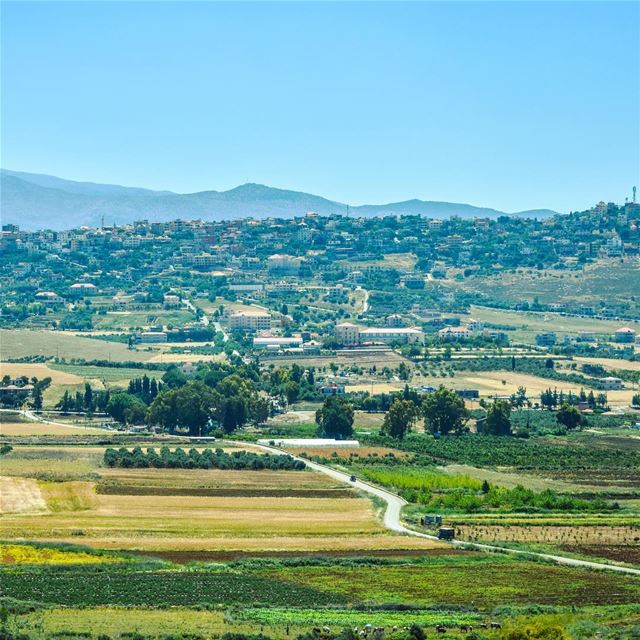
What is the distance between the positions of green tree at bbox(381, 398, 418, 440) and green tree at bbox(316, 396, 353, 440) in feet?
7.72

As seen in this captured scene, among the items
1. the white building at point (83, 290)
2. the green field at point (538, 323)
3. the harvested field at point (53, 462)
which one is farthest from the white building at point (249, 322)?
the harvested field at point (53, 462)

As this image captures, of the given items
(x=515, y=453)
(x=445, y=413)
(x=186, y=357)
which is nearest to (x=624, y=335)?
(x=186, y=357)

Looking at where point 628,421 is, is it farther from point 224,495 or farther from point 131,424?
point 224,495

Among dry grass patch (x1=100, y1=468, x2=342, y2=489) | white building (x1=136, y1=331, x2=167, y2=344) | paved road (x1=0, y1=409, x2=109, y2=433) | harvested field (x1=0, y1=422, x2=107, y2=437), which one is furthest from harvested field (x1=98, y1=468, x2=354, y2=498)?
white building (x1=136, y1=331, x2=167, y2=344)

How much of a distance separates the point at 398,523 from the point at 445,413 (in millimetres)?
34199

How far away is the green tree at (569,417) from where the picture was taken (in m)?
99.4

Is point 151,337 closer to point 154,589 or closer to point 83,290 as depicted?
point 83,290

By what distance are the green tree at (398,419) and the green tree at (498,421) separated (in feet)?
16.9

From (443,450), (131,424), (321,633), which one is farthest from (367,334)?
(321,633)

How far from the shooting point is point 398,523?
6266 centimetres

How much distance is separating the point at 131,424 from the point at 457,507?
3712 cm

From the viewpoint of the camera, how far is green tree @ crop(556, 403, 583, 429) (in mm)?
99438

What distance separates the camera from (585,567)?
53.1 metres

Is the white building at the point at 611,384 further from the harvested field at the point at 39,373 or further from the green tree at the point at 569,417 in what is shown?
the harvested field at the point at 39,373
